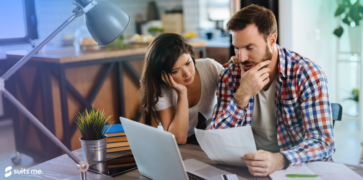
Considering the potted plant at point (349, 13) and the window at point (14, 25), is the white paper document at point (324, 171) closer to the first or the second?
the potted plant at point (349, 13)

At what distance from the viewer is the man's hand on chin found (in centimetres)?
105

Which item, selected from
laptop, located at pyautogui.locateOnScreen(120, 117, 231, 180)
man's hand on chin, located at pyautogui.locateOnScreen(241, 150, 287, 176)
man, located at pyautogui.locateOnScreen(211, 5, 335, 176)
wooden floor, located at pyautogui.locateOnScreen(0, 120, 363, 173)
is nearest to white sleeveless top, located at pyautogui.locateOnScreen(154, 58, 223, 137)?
man, located at pyautogui.locateOnScreen(211, 5, 335, 176)

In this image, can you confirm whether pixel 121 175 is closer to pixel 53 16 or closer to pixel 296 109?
pixel 296 109

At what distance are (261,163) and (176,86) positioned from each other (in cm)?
78

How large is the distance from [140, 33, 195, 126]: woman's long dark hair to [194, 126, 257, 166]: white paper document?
0.62 metres

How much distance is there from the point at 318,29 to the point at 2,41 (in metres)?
3.12

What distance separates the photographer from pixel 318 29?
300 centimetres

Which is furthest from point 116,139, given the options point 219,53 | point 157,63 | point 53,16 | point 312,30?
point 53,16

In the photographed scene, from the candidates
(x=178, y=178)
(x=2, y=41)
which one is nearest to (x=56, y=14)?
(x=2, y=41)

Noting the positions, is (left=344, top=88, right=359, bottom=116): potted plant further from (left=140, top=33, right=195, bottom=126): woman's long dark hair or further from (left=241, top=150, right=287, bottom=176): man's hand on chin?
(left=241, top=150, right=287, bottom=176): man's hand on chin

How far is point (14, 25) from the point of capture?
3832 mm

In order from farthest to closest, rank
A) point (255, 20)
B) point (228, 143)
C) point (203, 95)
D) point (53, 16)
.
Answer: point (53, 16), point (203, 95), point (255, 20), point (228, 143)

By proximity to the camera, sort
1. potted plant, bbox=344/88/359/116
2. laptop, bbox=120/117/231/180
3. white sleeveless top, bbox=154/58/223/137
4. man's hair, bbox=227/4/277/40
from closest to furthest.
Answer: laptop, bbox=120/117/231/180 < man's hair, bbox=227/4/277/40 < white sleeveless top, bbox=154/58/223/137 < potted plant, bbox=344/88/359/116

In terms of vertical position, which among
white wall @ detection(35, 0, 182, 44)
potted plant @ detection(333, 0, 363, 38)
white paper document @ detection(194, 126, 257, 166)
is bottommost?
white paper document @ detection(194, 126, 257, 166)
